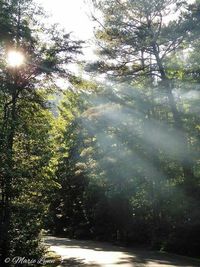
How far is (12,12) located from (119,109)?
12.7 metres

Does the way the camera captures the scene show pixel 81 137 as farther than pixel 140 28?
Yes

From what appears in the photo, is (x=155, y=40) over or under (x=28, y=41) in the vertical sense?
over

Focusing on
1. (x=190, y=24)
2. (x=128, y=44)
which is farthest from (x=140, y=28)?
(x=190, y=24)

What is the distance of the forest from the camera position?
55.9 feet

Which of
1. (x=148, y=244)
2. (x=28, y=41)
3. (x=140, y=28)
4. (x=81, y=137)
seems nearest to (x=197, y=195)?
(x=148, y=244)

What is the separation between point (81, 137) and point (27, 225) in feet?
93.6

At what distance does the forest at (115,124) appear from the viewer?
671 inches

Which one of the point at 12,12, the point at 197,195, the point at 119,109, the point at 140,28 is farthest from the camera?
the point at 119,109

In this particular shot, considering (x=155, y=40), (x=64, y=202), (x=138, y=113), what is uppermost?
(x=155, y=40)

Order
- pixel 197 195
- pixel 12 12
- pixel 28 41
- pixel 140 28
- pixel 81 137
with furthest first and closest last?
pixel 81 137 < pixel 140 28 < pixel 197 195 < pixel 28 41 < pixel 12 12

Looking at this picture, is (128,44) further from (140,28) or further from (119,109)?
(119,109)

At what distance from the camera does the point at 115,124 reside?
29.2 meters

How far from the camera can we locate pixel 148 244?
28.5 metres

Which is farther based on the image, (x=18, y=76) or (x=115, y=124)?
(x=115, y=124)
